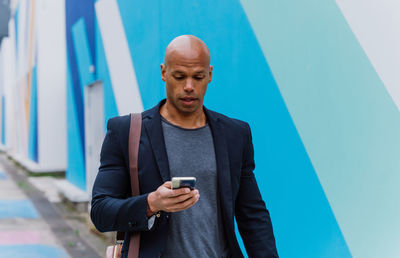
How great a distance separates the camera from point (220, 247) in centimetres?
199

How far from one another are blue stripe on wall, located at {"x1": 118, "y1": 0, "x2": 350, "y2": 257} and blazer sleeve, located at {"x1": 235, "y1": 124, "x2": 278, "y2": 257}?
1062mm

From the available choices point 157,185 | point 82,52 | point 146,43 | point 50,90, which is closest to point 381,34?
point 157,185

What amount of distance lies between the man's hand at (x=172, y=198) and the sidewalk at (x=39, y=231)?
15.5ft

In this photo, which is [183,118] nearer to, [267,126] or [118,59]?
[267,126]

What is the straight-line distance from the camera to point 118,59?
6883 millimetres

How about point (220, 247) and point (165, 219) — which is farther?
point (220, 247)

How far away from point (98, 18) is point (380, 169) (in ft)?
20.3

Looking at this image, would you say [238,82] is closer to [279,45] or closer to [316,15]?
[279,45]

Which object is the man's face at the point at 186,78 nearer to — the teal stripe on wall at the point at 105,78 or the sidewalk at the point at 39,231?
the sidewalk at the point at 39,231

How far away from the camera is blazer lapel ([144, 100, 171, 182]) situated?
1884 millimetres


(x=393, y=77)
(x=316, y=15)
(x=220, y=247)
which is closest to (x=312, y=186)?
(x=393, y=77)

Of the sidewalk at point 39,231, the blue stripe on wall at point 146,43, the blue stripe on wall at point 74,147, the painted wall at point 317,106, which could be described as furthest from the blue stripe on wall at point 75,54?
the painted wall at point 317,106

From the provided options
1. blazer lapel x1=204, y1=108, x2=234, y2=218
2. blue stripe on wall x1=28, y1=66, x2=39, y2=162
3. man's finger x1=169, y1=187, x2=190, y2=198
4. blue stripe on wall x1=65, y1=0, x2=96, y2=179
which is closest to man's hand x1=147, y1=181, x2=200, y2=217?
man's finger x1=169, y1=187, x2=190, y2=198

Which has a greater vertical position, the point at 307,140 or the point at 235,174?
the point at 307,140
